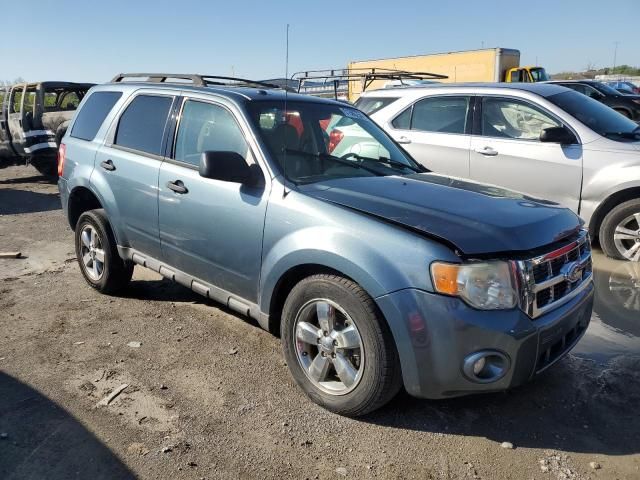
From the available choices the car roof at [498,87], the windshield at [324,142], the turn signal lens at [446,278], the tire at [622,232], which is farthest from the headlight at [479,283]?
the car roof at [498,87]

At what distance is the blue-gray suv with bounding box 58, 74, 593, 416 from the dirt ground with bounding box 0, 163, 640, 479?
324mm

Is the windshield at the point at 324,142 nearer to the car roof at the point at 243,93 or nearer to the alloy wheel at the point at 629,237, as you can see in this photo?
the car roof at the point at 243,93

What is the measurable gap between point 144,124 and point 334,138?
5.27 ft

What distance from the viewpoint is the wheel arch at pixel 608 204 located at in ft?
19.3

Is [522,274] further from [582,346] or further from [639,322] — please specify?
[639,322]

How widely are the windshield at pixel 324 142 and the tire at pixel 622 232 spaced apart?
2.83m

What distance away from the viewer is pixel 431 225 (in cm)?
290

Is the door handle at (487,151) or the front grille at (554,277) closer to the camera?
the front grille at (554,277)

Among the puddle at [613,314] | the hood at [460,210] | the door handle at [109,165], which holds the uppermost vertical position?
the door handle at [109,165]

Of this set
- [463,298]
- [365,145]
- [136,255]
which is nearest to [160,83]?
[136,255]

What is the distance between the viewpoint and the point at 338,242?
9.86 feet

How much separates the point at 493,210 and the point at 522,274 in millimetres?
536

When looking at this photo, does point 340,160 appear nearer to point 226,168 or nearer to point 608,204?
point 226,168

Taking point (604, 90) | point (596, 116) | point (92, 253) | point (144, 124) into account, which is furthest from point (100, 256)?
point (604, 90)
